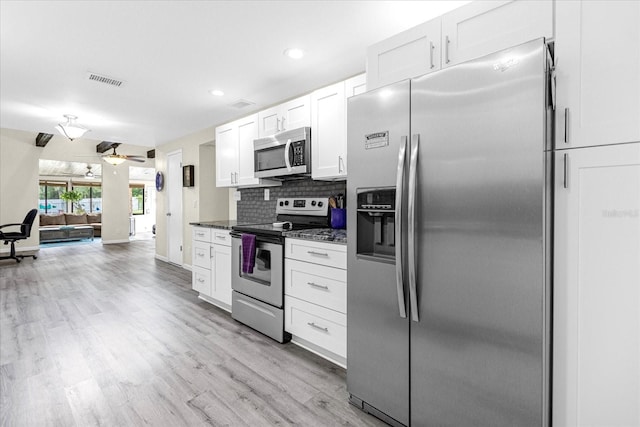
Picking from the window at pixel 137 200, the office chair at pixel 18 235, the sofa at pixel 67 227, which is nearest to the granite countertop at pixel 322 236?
the office chair at pixel 18 235

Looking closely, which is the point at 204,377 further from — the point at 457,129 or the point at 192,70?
the point at 192,70

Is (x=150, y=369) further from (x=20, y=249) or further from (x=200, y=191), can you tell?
(x=20, y=249)

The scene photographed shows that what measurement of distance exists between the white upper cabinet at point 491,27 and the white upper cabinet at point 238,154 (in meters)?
2.36

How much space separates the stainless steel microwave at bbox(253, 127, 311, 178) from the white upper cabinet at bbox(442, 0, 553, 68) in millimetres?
1527

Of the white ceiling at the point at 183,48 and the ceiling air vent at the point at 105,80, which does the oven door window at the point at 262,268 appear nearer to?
the white ceiling at the point at 183,48

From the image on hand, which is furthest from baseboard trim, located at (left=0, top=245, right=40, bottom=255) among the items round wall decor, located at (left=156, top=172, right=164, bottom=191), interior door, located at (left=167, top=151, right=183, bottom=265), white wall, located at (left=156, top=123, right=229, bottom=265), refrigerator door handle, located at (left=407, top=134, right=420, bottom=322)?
refrigerator door handle, located at (left=407, top=134, right=420, bottom=322)

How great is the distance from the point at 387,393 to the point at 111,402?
1.59m

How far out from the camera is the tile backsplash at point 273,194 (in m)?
3.22

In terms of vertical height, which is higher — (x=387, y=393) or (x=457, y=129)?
(x=457, y=129)

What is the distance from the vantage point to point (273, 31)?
7.93ft

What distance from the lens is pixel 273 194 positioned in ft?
12.7

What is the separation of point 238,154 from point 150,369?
238cm

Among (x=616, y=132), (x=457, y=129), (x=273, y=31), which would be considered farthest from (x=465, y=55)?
(x=273, y=31)

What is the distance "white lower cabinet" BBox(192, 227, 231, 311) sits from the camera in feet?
11.2
